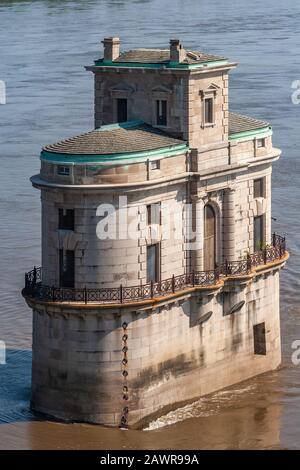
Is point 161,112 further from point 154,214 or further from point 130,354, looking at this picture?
point 130,354

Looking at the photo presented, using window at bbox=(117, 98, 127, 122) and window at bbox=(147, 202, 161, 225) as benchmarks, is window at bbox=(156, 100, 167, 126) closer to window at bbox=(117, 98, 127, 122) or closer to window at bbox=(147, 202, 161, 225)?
window at bbox=(117, 98, 127, 122)

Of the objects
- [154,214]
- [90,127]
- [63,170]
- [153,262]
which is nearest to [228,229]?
[153,262]

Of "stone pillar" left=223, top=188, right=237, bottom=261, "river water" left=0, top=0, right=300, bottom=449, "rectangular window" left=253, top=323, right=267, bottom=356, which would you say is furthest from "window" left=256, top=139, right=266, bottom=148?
"river water" left=0, top=0, right=300, bottom=449

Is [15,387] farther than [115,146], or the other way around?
[15,387]

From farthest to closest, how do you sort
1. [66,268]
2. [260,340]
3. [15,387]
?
[260,340] < [15,387] < [66,268]

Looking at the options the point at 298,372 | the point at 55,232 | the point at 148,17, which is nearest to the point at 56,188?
the point at 55,232

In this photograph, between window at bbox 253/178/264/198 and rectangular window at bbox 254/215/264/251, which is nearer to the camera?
window at bbox 253/178/264/198
